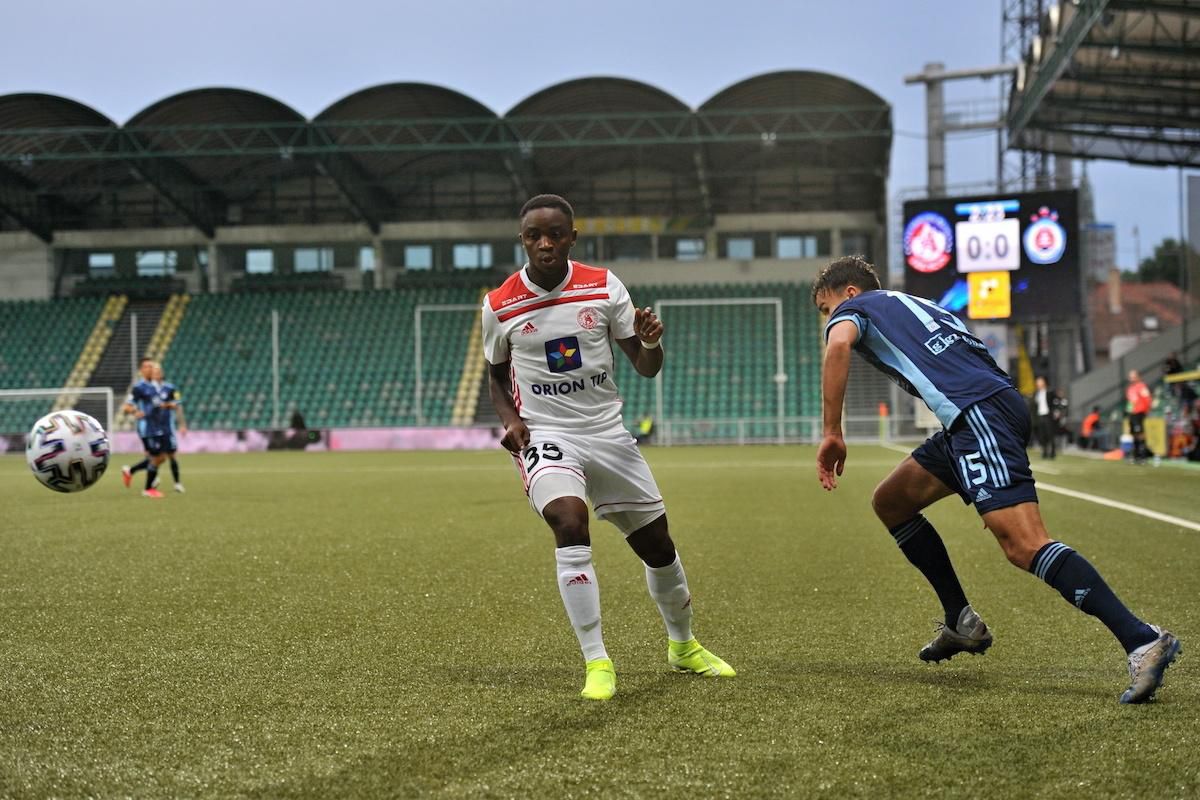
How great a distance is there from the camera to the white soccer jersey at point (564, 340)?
16.0 ft

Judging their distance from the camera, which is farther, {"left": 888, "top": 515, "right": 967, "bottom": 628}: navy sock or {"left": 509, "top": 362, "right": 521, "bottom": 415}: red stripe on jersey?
{"left": 888, "top": 515, "right": 967, "bottom": 628}: navy sock

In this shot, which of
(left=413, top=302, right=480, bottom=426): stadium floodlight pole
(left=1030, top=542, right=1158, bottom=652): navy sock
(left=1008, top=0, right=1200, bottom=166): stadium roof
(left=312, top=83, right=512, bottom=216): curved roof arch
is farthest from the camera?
(left=312, top=83, right=512, bottom=216): curved roof arch

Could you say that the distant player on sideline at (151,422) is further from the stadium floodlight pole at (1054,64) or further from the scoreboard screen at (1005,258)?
the scoreboard screen at (1005,258)

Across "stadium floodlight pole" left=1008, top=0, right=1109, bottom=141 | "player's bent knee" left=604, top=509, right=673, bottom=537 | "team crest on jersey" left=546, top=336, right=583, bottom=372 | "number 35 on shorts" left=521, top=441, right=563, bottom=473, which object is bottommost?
"player's bent knee" left=604, top=509, right=673, bottom=537

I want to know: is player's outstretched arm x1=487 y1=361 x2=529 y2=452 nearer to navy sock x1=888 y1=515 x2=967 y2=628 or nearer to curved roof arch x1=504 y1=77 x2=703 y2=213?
navy sock x1=888 y1=515 x2=967 y2=628

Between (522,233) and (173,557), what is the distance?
5586 millimetres

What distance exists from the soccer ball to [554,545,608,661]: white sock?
480cm

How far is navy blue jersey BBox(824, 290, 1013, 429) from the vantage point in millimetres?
4559

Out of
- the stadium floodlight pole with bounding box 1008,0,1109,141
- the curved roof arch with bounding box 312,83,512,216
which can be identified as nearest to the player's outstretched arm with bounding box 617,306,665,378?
the stadium floodlight pole with bounding box 1008,0,1109,141

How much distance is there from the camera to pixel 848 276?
4.98 meters

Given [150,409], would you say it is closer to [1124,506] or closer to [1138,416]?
[1124,506]

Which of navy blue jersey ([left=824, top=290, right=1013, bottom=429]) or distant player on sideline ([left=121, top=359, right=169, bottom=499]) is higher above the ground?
navy blue jersey ([left=824, top=290, right=1013, bottom=429])

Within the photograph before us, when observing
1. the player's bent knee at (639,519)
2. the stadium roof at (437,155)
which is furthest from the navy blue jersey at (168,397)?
the stadium roof at (437,155)

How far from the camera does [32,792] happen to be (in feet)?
10.6
